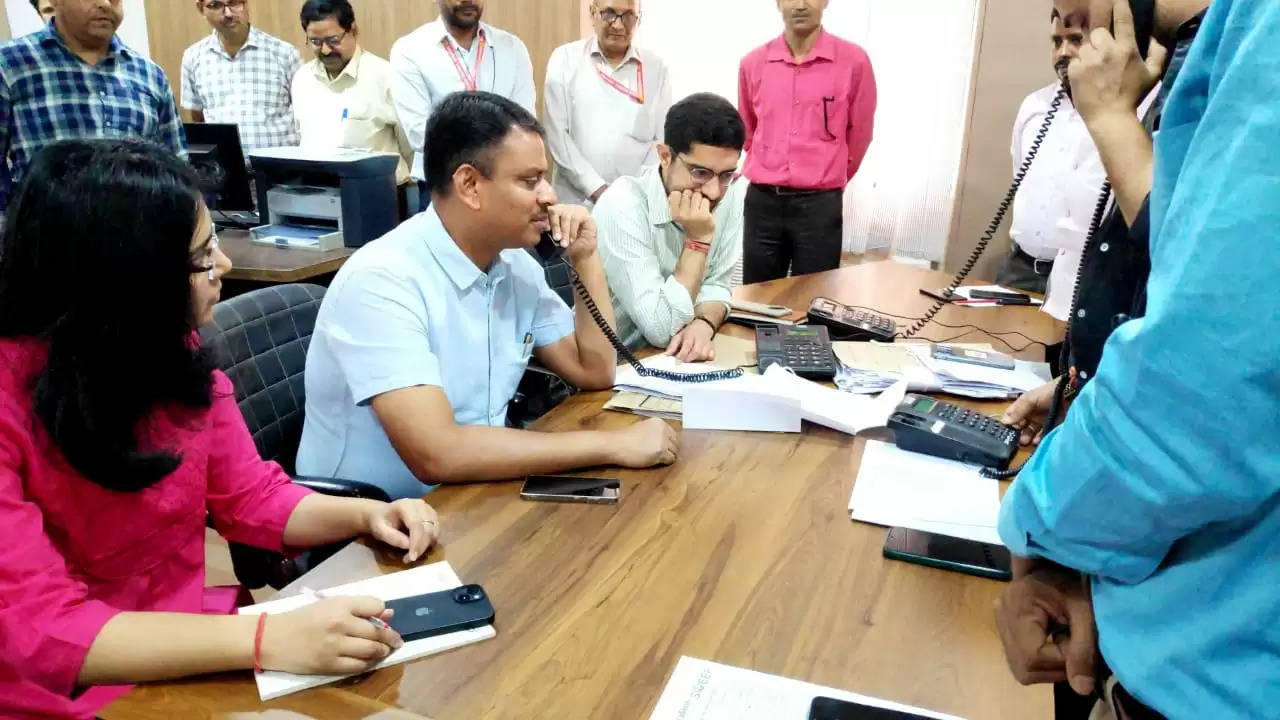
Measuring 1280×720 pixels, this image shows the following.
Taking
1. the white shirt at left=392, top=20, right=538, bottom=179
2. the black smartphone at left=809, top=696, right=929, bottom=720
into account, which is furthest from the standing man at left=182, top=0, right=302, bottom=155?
the black smartphone at left=809, top=696, right=929, bottom=720

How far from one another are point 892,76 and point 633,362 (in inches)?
115

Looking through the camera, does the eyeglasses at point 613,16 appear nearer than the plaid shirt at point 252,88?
Yes

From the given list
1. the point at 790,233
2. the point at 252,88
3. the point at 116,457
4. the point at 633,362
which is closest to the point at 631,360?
the point at 633,362

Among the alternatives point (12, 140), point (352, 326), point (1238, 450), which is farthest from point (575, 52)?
point (1238, 450)

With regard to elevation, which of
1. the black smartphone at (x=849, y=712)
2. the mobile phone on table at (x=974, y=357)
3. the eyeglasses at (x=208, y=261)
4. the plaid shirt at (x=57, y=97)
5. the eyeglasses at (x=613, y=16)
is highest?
the eyeglasses at (x=613, y=16)

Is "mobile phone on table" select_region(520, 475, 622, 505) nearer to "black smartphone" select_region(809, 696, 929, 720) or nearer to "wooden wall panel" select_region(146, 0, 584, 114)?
"black smartphone" select_region(809, 696, 929, 720)

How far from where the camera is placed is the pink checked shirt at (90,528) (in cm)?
92

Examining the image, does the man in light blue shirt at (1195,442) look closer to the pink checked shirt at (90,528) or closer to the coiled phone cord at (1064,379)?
the coiled phone cord at (1064,379)

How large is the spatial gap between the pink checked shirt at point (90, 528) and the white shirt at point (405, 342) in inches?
9.3

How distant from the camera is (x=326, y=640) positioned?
2.96 feet

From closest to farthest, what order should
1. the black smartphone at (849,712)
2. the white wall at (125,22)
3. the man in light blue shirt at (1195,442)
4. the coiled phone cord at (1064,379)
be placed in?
the man in light blue shirt at (1195,442)
the black smartphone at (849,712)
the coiled phone cord at (1064,379)
the white wall at (125,22)

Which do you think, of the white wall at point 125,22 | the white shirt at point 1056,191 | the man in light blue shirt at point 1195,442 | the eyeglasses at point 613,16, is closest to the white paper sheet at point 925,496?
the man in light blue shirt at point 1195,442

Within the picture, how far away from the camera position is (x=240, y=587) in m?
1.41

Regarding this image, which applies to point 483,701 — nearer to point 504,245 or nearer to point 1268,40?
point 1268,40
